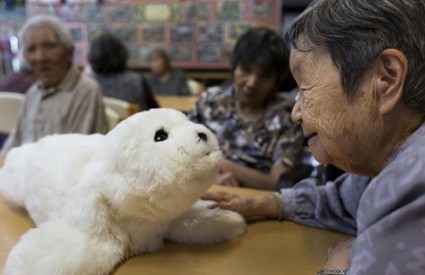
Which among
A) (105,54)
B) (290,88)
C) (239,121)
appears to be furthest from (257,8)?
(239,121)

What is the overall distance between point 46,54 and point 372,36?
5.14 feet

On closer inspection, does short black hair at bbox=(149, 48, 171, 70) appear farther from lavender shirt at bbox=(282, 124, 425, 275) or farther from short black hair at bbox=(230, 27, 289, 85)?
lavender shirt at bbox=(282, 124, 425, 275)

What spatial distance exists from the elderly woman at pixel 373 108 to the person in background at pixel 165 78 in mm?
3919

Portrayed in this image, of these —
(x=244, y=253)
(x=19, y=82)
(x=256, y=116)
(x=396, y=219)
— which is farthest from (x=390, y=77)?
(x=19, y=82)

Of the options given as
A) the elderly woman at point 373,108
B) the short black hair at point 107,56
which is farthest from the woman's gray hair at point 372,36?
the short black hair at point 107,56

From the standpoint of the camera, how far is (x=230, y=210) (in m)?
0.97

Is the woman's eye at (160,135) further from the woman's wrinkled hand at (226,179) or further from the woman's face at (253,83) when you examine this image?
the woman's face at (253,83)

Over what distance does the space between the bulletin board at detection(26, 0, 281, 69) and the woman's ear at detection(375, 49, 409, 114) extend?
4315 millimetres

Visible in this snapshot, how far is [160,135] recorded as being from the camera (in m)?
0.72

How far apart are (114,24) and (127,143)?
4.74 meters

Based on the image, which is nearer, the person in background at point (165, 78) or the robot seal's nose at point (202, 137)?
the robot seal's nose at point (202, 137)

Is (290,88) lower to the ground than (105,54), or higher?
lower

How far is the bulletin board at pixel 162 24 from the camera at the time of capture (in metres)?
4.82

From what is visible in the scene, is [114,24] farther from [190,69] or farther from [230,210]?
[230,210]
